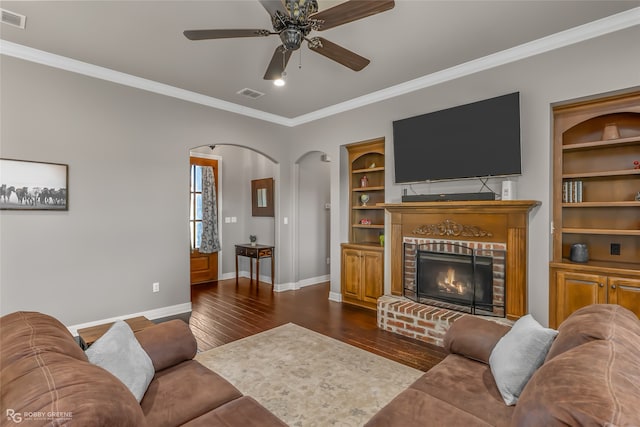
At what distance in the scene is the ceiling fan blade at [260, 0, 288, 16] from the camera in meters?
2.03

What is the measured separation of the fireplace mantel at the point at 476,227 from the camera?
3.24m

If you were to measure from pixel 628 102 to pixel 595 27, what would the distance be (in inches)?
28.9

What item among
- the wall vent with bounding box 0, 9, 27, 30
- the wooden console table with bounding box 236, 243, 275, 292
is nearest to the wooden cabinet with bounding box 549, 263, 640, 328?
the wooden console table with bounding box 236, 243, 275, 292

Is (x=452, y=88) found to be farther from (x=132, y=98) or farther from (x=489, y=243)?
(x=132, y=98)

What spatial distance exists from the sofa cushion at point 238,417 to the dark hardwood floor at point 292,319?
1.90 metres

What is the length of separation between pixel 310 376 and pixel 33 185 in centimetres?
340

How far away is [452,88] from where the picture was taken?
379 cm

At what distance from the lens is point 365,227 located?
500cm

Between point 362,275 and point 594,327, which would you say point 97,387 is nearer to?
point 594,327

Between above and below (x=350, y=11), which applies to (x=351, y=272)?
below

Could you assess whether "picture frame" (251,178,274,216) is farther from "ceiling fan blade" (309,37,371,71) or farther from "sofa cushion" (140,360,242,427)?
"sofa cushion" (140,360,242,427)

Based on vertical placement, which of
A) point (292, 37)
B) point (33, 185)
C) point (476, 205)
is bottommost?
point (476, 205)

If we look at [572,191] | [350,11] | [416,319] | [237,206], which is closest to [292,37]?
[350,11]

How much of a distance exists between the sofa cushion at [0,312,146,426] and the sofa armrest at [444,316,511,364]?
1.82m
